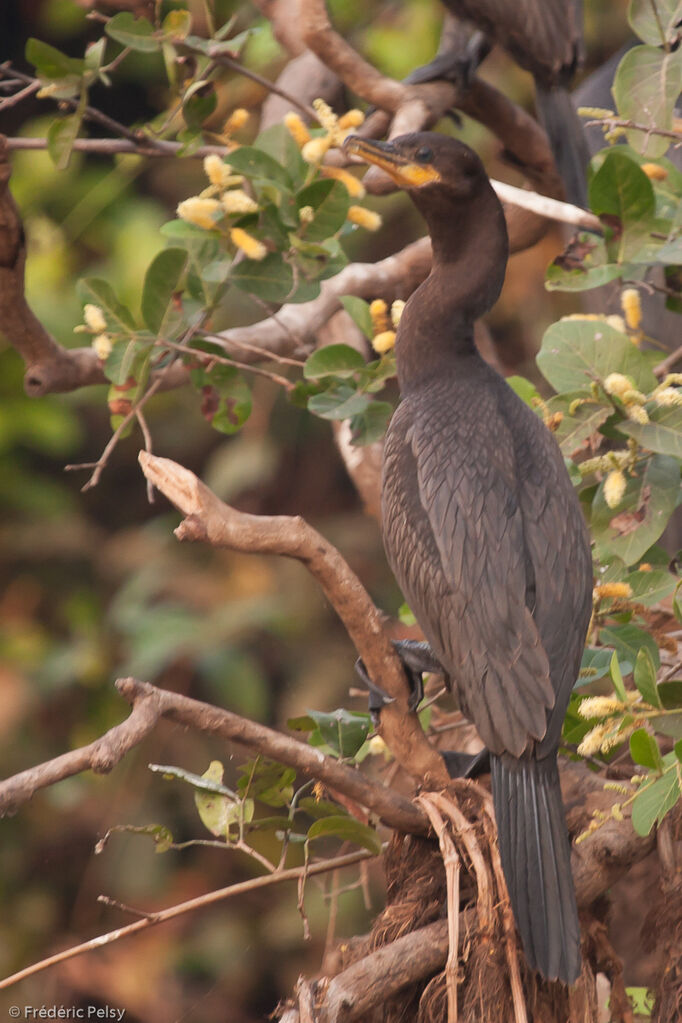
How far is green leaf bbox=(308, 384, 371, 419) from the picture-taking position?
5.90 feet

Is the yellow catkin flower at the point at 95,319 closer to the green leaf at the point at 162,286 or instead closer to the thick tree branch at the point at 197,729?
the green leaf at the point at 162,286

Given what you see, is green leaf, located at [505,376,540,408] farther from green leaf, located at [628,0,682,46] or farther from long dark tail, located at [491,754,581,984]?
long dark tail, located at [491,754,581,984]

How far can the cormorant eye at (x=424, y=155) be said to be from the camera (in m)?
1.70

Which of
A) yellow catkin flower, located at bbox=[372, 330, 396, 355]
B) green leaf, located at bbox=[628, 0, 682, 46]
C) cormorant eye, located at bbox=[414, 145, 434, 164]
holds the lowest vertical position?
yellow catkin flower, located at bbox=[372, 330, 396, 355]

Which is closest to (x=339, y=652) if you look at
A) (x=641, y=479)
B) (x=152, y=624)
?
(x=152, y=624)

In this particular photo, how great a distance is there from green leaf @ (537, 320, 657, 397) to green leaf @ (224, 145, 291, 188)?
51cm

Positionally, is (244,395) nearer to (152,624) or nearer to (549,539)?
(549,539)

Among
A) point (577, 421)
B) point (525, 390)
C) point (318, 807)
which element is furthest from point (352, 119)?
point (318, 807)

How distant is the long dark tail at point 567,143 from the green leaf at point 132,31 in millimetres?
1224

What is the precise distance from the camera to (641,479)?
1663 millimetres

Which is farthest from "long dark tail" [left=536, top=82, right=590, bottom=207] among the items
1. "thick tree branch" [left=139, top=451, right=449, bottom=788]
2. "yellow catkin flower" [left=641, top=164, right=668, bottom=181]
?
"thick tree branch" [left=139, top=451, right=449, bottom=788]

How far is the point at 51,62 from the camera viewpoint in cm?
192

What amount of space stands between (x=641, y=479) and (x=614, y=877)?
54cm

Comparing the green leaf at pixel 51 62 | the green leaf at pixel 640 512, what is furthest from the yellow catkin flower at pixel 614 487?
the green leaf at pixel 51 62
